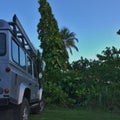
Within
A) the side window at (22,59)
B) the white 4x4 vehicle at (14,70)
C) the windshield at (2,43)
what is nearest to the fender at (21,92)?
the white 4x4 vehicle at (14,70)

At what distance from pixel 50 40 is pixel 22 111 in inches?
807

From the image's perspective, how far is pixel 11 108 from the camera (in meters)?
11.0

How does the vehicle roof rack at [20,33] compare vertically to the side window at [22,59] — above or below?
above

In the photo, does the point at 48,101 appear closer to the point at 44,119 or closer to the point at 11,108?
the point at 44,119

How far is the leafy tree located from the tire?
56.1ft

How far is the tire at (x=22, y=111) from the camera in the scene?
1123 cm

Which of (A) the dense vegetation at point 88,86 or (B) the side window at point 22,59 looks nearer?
(B) the side window at point 22,59

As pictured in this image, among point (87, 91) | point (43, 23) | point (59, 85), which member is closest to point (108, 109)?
point (87, 91)

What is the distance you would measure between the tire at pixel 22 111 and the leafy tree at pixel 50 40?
1709 centimetres

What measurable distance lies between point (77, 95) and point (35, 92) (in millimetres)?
8909

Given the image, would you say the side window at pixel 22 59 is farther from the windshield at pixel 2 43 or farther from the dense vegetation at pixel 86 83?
the dense vegetation at pixel 86 83

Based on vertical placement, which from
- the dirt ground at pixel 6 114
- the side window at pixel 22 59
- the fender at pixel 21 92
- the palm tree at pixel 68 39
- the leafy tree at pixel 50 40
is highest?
the palm tree at pixel 68 39

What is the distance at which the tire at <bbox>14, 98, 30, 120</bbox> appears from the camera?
11.2 meters

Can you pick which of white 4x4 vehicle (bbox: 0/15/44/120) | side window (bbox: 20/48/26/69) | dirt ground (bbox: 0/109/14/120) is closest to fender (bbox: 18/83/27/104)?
white 4x4 vehicle (bbox: 0/15/44/120)
